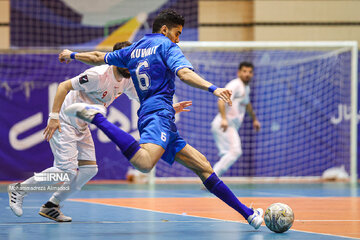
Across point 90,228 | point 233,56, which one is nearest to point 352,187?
point 233,56

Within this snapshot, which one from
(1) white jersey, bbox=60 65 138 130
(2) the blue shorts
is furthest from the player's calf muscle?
(1) white jersey, bbox=60 65 138 130

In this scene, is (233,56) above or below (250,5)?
below

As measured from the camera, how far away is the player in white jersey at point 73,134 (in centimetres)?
625

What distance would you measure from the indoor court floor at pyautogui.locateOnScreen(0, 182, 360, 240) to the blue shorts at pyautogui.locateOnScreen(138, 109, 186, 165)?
0.74 metres

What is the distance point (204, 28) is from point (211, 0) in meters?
0.80

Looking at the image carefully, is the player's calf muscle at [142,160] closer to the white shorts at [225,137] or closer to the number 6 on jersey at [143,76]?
the number 6 on jersey at [143,76]

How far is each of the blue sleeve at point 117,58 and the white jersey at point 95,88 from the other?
0.51m

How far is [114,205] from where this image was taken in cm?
839

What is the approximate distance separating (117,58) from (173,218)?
1.97m

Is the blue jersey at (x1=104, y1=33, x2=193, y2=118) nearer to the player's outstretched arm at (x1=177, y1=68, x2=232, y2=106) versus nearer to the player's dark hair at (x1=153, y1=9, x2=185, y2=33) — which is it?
the player's dark hair at (x1=153, y1=9, x2=185, y2=33)

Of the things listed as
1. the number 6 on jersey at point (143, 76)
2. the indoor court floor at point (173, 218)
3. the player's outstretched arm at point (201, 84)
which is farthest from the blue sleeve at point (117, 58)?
the indoor court floor at point (173, 218)

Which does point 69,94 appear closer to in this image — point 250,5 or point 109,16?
point 109,16

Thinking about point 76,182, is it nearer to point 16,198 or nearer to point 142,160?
point 16,198

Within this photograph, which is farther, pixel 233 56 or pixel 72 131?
pixel 233 56
